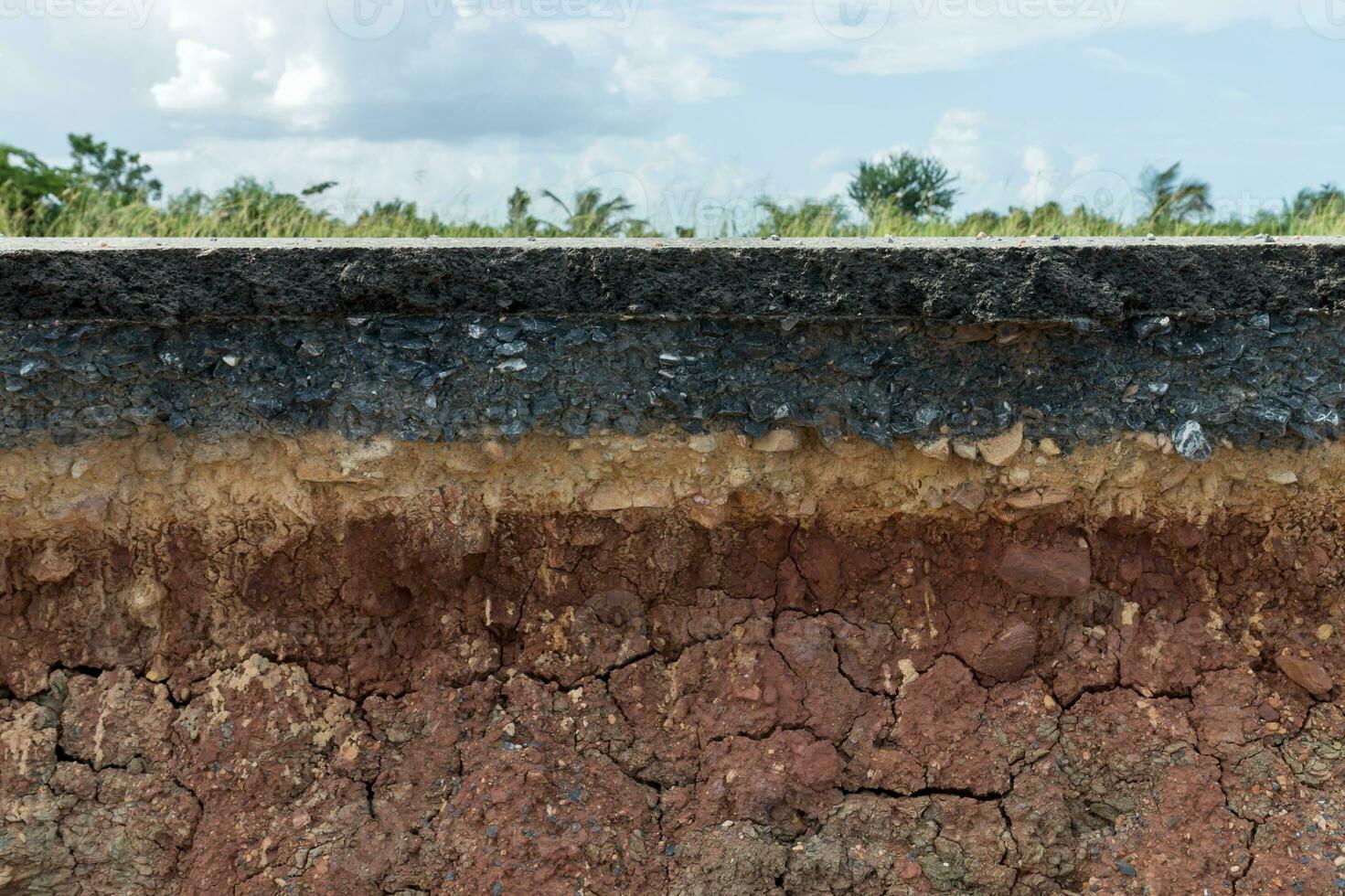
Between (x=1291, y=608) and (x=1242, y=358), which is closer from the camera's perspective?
(x=1242, y=358)

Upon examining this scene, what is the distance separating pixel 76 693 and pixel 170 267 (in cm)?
115

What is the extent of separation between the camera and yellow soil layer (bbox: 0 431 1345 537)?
8.29 ft

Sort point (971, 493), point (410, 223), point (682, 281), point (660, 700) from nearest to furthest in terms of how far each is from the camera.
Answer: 1. point (682, 281)
2. point (971, 493)
3. point (660, 700)
4. point (410, 223)

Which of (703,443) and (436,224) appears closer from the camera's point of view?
(703,443)

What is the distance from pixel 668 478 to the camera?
2570 mm

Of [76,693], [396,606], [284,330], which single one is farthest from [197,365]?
[76,693]

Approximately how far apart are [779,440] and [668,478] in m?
0.29

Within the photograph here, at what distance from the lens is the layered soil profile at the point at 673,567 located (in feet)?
8.03

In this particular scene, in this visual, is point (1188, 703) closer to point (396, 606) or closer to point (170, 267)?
point (396, 606)

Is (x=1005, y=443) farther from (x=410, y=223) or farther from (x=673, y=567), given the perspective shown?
(x=410, y=223)

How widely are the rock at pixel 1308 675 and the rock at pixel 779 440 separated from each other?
1351 mm

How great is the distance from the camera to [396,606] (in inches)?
107

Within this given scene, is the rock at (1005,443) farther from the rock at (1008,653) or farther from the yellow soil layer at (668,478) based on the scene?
the rock at (1008,653)

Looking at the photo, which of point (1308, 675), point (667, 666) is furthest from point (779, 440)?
point (1308, 675)
